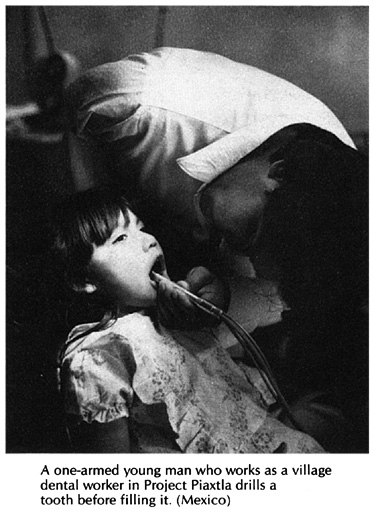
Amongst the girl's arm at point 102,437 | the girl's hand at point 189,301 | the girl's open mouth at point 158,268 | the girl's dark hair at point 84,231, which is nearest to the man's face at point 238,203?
the girl's hand at point 189,301

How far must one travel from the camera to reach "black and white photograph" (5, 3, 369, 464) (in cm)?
443

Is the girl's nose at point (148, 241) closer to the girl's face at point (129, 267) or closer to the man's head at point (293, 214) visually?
the girl's face at point (129, 267)

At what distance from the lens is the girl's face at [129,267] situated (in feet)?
14.7

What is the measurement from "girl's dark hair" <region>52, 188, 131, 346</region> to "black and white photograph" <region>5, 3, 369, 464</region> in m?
0.01

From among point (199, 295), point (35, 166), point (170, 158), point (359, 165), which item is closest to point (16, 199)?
point (35, 166)

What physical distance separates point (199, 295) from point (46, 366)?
39.2 inches

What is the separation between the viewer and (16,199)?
4.54 meters

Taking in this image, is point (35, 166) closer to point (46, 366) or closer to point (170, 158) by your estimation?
point (170, 158)

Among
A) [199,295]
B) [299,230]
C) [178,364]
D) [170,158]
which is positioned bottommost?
[178,364]

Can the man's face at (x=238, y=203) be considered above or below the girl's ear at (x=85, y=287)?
above

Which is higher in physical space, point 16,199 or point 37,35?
point 37,35
